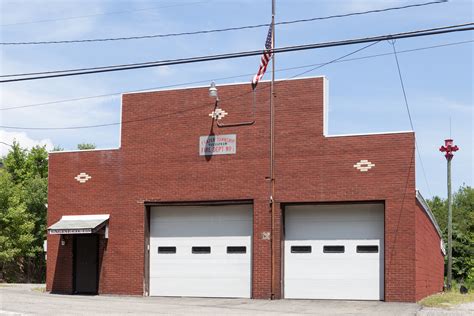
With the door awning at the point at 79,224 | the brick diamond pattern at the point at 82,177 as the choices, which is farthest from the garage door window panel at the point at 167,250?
the brick diamond pattern at the point at 82,177

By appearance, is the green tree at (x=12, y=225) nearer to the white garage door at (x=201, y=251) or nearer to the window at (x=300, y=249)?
the white garage door at (x=201, y=251)

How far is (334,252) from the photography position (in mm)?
23219

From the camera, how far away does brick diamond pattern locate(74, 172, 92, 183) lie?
26.5 m

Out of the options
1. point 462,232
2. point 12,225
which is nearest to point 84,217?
point 12,225

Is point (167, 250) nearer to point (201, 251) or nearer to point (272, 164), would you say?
point (201, 251)

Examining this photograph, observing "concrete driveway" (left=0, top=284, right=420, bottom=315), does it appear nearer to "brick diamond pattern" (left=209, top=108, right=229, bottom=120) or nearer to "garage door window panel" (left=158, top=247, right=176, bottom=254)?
"garage door window panel" (left=158, top=247, right=176, bottom=254)

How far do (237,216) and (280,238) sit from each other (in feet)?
6.31

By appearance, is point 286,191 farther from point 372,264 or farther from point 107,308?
point 107,308

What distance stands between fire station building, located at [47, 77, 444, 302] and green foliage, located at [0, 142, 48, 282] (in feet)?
48.4

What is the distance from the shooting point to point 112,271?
2562cm

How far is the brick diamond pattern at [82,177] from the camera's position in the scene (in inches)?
1045

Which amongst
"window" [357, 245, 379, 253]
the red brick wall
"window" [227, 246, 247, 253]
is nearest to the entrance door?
"window" [227, 246, 247, 253]

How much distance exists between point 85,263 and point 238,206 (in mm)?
6574

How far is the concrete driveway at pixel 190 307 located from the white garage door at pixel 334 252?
0.87 m
